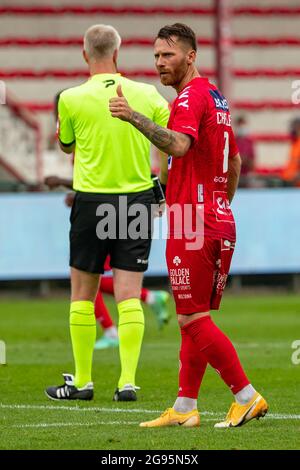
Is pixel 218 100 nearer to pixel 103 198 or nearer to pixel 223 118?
pixel 223 118

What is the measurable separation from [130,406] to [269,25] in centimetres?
2044

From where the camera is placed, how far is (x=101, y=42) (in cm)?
902

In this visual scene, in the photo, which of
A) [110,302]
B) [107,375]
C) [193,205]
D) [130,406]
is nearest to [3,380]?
[107,375]

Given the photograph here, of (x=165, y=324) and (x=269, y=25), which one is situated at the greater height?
(x=269, y=25)

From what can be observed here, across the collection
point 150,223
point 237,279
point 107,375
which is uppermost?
point 150,223

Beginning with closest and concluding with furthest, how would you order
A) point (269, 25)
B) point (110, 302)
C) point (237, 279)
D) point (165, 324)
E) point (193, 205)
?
point (193, 205)
point (165, 324)
point (110, 302)
point (237, 279)
point (269, 25)

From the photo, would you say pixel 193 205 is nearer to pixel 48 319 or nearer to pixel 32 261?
pixel 48 319

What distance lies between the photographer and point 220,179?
748cm

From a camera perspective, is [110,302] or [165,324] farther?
[110,302]

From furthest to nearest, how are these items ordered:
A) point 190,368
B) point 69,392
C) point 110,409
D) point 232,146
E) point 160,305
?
point 160,305 → point 69,392 → point 110,409 → point 232,146 → point 190,368

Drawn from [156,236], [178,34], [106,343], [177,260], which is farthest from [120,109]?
[156,236]

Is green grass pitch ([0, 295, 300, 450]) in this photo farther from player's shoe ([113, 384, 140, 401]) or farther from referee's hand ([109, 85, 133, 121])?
referee's hand ([109, 85, 133, 121])

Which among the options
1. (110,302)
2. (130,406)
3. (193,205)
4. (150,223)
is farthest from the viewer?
(110,302)

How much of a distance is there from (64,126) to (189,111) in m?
2.07
